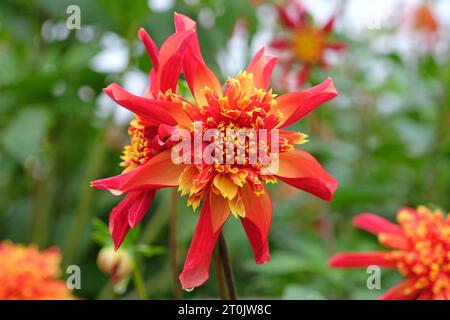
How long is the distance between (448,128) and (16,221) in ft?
2.81

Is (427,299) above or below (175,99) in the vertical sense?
below

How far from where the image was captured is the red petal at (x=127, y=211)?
0.46 m

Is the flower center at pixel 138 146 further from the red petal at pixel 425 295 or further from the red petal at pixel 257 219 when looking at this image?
the red petal at pixel 425 295

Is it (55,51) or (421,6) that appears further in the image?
(421,6)

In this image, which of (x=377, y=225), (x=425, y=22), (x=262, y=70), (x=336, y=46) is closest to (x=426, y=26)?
(x=425, y=22)

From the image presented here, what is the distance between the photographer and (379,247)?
1.04 meters

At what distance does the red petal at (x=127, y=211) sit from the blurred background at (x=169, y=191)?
0.43m

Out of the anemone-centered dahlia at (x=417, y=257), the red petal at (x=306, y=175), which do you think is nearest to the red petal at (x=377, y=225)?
the anemone-centered dahlia at (x=417, y=257)

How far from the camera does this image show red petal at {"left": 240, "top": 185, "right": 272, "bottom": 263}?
46cm

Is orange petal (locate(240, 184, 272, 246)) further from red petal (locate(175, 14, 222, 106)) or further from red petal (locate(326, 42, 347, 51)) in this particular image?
red petal (locate(326, 42, 347, 51))

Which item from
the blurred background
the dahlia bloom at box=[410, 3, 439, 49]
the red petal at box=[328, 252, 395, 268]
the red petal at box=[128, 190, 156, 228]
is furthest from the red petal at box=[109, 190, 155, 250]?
the dahlia bloom at box=[410, 3, 439, 49]
